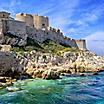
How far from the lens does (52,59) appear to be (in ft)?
196

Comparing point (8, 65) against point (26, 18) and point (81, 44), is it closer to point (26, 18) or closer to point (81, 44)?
point (26, 18)

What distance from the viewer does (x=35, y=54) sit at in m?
58.0

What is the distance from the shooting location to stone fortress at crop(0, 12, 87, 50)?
64.9 metres

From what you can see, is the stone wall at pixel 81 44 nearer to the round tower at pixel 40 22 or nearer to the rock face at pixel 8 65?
the round tower at pixel 40 22

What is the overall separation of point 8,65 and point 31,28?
1228 inches

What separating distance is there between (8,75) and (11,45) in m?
21.1

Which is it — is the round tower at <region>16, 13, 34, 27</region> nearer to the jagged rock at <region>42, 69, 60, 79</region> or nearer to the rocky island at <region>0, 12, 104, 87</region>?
the rocky island at <region>0, 12, 104, 87</region>

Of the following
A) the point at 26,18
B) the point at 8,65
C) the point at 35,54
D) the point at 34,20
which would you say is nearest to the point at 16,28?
the point at 26,18

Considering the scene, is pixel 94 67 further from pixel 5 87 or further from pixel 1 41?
pixel 5 87

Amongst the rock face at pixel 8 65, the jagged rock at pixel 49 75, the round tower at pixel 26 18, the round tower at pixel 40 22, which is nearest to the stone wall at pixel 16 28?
the round tower at pixel 26 18

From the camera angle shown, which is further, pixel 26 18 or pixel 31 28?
pixel 26 18

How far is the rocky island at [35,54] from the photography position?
4218 centimetres

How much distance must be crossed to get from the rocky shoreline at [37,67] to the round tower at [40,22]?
1554 cm

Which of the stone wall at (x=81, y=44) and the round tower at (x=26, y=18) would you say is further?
the stone wall at (x=81, y=44)
